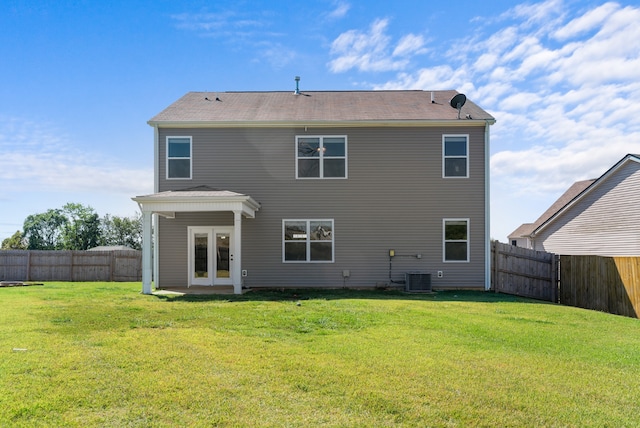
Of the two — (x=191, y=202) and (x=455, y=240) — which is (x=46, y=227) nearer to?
(x=191, y=202)

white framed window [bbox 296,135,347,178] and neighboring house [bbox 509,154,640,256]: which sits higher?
white framed window [bbox 296,135,347,178]

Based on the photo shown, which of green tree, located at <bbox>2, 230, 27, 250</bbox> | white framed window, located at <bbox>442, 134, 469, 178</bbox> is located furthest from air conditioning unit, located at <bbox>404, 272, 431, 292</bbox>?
green tree, located at <bbox>2, 230, 27, 250</bbox>

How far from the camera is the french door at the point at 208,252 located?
13.8 m

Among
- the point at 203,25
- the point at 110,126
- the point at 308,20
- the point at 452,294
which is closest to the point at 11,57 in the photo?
the point at 110,126

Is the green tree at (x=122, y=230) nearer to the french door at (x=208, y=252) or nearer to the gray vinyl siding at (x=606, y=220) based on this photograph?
the french door at (x=208, y=252)

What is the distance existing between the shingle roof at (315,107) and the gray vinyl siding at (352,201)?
1.41 feet

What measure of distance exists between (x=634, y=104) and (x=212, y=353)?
564 inches

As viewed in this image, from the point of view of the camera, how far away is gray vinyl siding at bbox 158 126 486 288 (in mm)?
13727

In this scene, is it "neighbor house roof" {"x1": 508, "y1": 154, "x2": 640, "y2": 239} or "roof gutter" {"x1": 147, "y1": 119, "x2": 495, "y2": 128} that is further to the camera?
"neighbor house roof" {"x1": 508, "y1": 154, "x2": 640, "y2": 239}

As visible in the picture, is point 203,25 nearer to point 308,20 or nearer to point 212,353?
point 308,20

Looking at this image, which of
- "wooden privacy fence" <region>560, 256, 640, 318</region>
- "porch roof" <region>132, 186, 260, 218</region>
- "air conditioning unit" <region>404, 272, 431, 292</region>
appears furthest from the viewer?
"air conditioning unit" <region>404, 272, 431, 292</region>

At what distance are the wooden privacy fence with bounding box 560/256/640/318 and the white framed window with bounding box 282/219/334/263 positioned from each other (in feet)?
24.7

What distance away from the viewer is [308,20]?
41.5 ft

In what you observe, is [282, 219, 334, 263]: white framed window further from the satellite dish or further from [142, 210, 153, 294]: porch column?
the satellite dish
